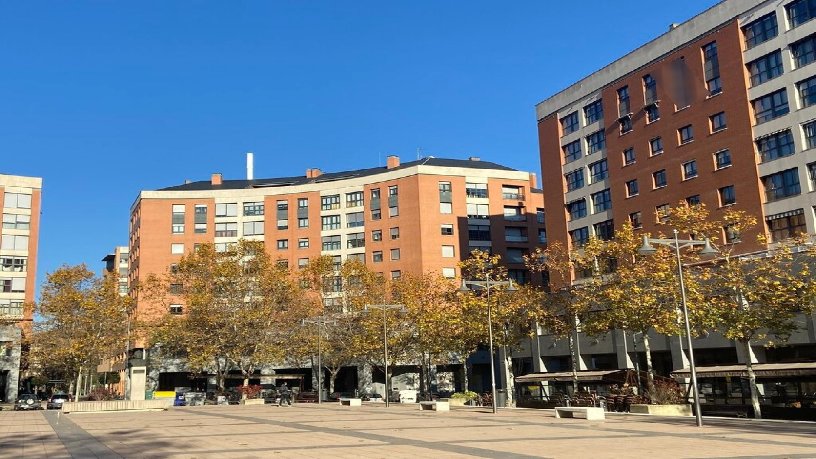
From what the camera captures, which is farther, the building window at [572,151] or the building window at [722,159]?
the building window at [572,151]

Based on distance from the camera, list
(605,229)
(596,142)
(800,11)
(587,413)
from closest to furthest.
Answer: (587,413) → (800,11) → (605,229) → (596,142)

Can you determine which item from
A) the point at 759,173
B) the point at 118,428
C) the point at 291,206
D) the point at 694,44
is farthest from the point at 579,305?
the point at 291,206

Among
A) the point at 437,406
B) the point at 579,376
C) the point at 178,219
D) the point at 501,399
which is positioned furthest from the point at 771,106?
the point at 178,219

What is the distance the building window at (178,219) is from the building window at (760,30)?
65.3 m

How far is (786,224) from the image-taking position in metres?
45.7

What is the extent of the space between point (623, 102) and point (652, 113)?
10.8ft

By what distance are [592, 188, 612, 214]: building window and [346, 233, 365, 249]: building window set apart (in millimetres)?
32486

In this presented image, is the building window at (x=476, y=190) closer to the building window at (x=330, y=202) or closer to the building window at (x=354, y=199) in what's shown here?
the building window at (x=354, y=199)

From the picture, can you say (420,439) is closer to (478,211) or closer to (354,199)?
(478,211)

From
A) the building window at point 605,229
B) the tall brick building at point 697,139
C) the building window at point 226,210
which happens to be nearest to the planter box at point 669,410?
the tall brick building at point 697,139

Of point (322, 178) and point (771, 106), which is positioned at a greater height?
point (322, 178)

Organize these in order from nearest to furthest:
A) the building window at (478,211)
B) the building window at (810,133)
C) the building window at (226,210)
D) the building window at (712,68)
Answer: the building window at (810,133), the building window at (712,68), the building window at (478,211), the building window at (226,210)

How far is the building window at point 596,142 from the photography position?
60794 mm

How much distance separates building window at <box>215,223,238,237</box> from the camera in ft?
294
